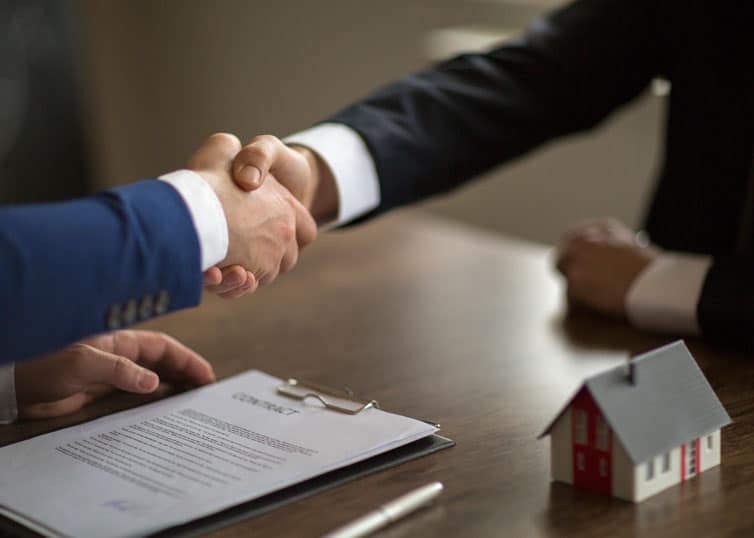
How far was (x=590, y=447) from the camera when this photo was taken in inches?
36.1

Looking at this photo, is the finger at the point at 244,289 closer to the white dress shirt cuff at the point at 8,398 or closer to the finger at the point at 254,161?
the finger at the point at 254,161

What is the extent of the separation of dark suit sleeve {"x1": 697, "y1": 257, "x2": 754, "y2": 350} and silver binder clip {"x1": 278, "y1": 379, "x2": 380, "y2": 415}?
1.55 feet

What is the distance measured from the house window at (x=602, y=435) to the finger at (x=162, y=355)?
475 millimetres

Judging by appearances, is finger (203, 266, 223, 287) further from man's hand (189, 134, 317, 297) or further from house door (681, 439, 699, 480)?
house door (681, 439, 699, 480)

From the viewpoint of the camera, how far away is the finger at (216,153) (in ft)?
3.93

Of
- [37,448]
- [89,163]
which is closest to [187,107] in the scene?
[89,163]

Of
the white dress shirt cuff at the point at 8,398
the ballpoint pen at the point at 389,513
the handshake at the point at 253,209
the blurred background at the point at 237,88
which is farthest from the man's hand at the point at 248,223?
the blurred background at the point at 237,88

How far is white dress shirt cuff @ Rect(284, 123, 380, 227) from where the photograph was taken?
1.47 metres

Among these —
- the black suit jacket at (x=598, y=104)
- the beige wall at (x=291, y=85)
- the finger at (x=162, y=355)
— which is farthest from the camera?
the beige wall at (x=291, y=85)

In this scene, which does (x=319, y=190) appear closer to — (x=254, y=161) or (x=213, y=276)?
(x=254, y=161)

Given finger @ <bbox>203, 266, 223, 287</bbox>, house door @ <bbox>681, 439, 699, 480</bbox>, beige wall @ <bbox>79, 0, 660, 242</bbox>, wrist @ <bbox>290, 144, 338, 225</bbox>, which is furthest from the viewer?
beige wall @ <bbox>79, 0, 660, 242</bbox>

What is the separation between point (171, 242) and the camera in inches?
38.4

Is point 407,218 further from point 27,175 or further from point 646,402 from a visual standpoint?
point 27,175

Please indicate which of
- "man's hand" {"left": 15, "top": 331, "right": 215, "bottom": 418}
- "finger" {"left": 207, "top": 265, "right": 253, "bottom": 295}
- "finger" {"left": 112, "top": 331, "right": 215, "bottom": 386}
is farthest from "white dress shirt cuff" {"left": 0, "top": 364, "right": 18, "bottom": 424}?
"finger" {"left": 207, "top": 265, "right": 253, "bottom": 295}
